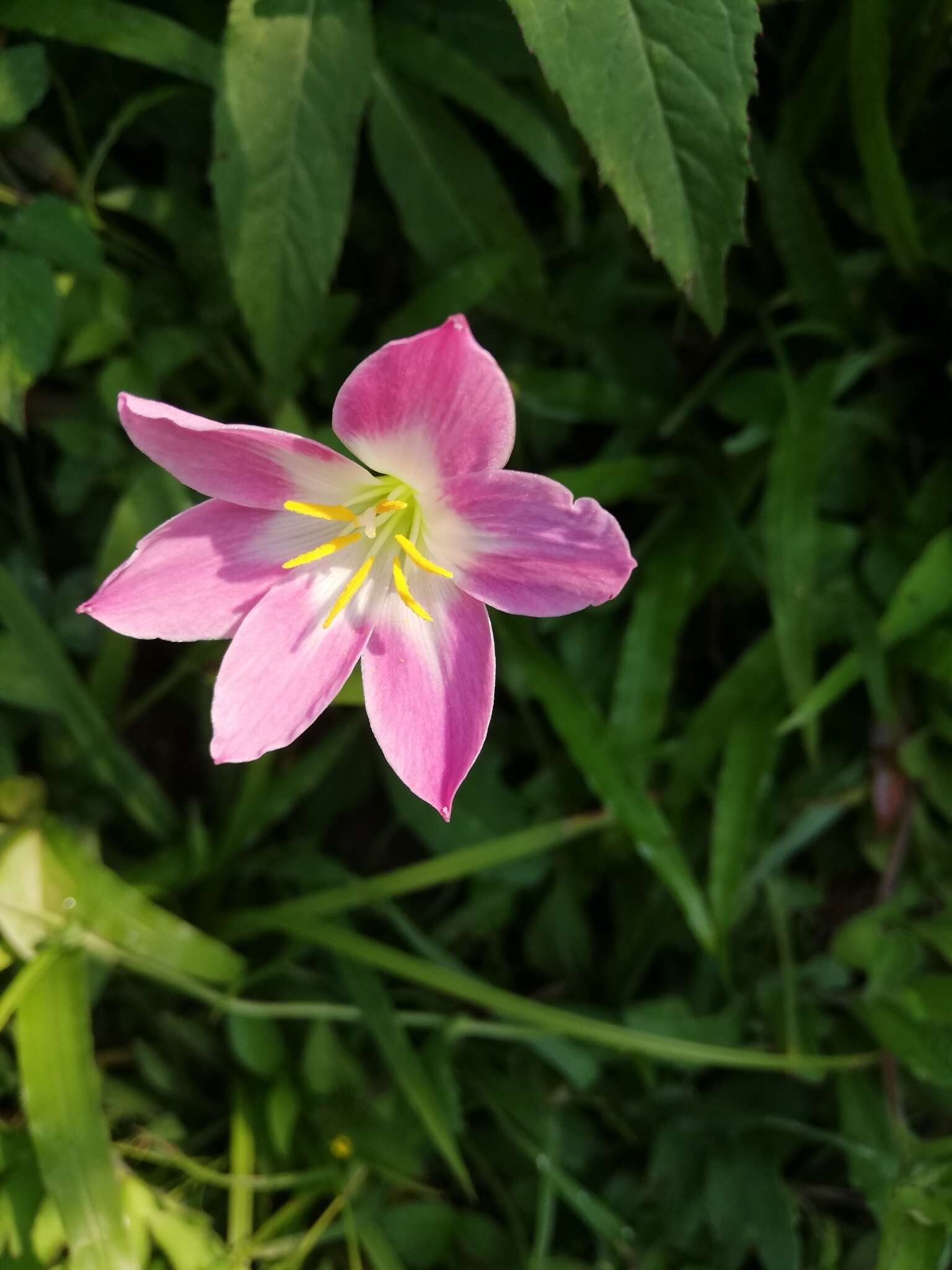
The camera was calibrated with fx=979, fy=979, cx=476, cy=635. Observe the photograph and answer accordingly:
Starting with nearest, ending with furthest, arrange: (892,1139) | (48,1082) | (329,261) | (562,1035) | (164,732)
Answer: (329,261), (48,1082), (892,1139), (562,1035), (164,732)

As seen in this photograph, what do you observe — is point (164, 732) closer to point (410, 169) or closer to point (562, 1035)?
point (562, 1035)

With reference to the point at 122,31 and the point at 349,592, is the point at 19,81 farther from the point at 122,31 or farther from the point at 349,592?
the point at 349,592

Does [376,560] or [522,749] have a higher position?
[376,560]

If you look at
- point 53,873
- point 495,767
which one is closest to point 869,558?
point 495,767

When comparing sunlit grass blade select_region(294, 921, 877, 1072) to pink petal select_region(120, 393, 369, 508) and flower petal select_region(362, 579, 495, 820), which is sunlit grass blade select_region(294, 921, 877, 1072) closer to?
flower petal select_region(362, 579, 495, 820)

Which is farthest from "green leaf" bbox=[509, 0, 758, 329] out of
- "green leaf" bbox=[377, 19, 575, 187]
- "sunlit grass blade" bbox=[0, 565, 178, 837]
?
"sunlit grass blade" bbox=[0, 565, 178, 837]

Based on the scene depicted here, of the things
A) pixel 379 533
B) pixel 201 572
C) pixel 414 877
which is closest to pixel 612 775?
pixel 414 877

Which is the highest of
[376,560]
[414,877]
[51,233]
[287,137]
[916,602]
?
[287,137]
